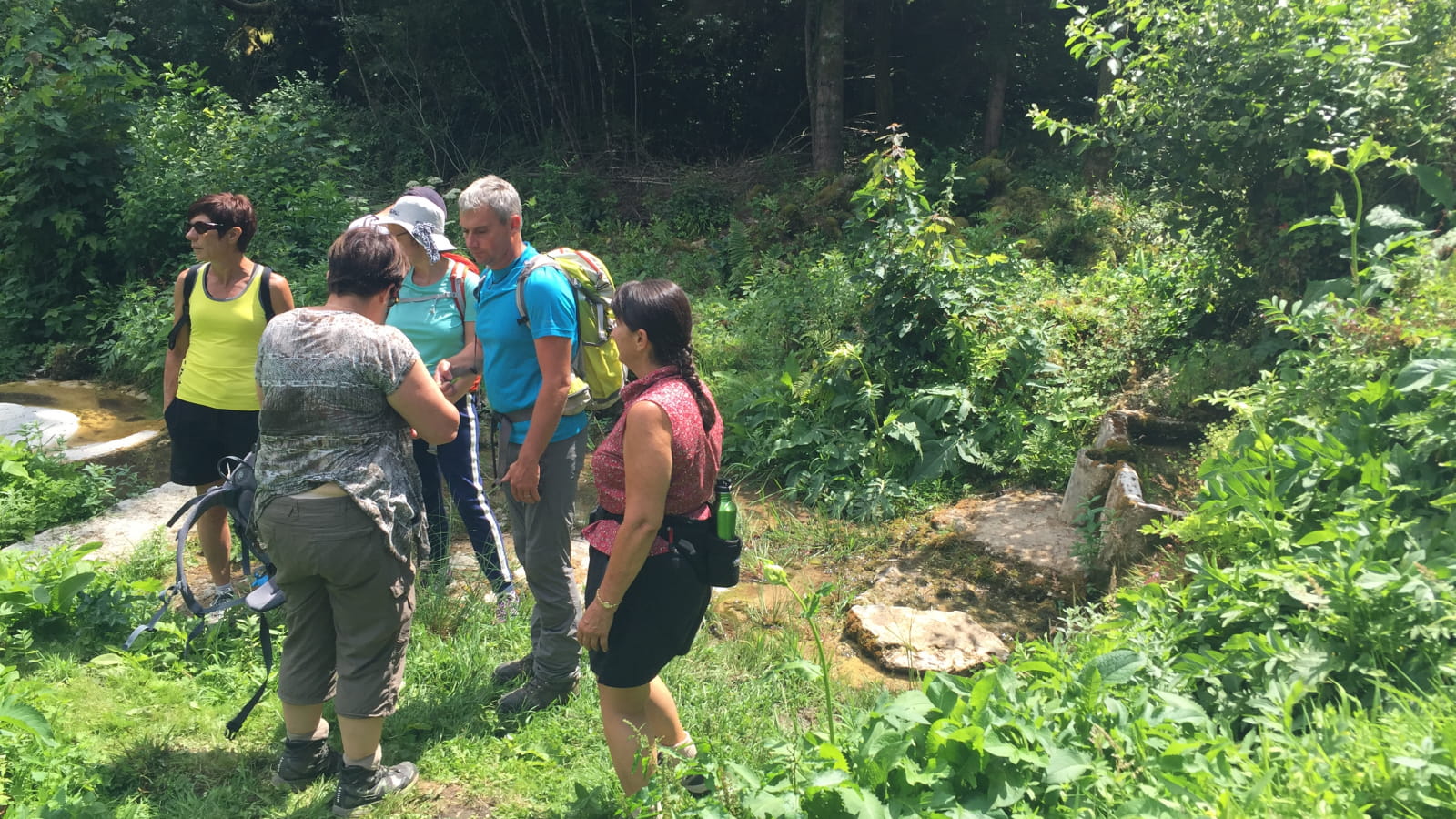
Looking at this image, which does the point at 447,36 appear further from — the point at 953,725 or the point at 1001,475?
the point at 953,725

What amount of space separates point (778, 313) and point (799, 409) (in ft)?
4.73

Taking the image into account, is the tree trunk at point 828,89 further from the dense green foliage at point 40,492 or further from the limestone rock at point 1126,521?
the dense green foliage at point 40,492

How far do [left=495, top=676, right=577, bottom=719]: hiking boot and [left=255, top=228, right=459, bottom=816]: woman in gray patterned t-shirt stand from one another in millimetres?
513

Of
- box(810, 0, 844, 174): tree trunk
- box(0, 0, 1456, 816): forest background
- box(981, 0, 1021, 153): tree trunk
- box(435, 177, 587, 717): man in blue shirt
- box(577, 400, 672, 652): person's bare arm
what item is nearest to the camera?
box(0, 0, 1456, 816): forest background

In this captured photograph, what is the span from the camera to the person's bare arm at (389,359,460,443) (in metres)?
2.94

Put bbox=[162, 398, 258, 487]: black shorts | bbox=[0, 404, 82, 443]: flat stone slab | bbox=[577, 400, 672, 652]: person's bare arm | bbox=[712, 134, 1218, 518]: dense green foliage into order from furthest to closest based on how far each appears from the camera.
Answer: bbox=[0, 404, 82, 443]: flat stone slab, bbox=[712, 134, 1218, 518]: dense green foliage, bbox=[162, 398, 258, 487]: black shorts, bbox=[577, 400, 672, 652]: person's bare arm

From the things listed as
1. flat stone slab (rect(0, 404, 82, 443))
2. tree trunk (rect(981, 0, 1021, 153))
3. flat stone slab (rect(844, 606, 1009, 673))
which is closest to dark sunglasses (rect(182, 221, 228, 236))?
flat stone slab (rect(844, 606, 1009, 673))

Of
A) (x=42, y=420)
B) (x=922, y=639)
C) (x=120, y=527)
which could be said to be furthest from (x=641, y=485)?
(x=42, y=420)

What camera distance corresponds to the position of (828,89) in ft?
39.8

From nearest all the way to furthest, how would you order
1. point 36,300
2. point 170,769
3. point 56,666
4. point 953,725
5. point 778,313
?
1. point 953,725
2. point 170,769
3. point 56,666
4. point 778,313
5. point 36,300

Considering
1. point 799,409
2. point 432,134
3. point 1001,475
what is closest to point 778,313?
point 799,409

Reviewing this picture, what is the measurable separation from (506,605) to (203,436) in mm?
1539

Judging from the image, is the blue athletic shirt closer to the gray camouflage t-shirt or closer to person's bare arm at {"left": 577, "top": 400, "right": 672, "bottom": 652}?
the gray camouflage t-shirt

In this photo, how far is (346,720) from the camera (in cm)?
305
